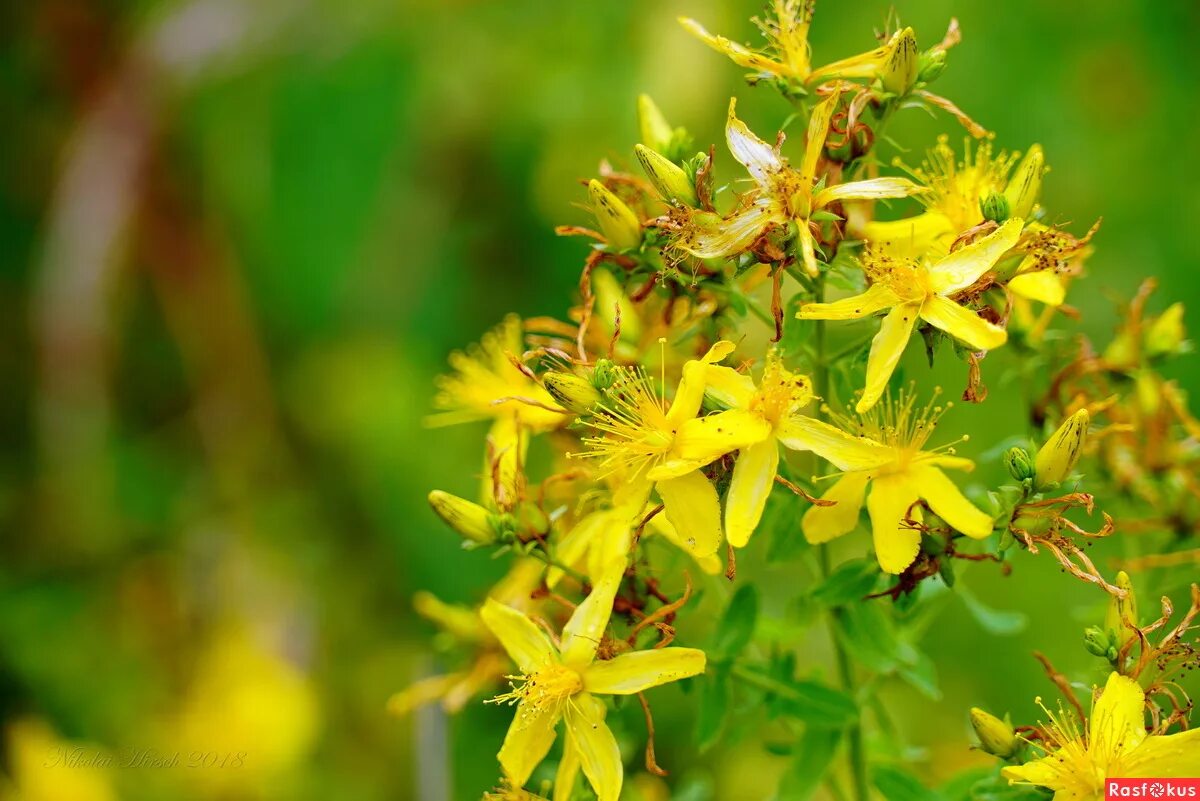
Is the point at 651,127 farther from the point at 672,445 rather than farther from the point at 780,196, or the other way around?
the point at 672,445

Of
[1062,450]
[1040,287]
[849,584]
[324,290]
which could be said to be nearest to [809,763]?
[849,584]

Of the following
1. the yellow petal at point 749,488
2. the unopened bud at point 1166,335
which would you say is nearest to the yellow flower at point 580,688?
A: the yellow petal at point 749,488

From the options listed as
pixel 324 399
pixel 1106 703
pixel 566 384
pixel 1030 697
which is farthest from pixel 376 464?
pixel 1106 703

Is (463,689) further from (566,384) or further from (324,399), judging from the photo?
(324,399)

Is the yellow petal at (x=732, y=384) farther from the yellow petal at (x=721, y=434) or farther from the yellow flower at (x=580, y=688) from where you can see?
the yellow flower at (x=580, y=688)

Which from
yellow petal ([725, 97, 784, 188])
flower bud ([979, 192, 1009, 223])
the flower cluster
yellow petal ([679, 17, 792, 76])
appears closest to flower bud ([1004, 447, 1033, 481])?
the flower cluster
